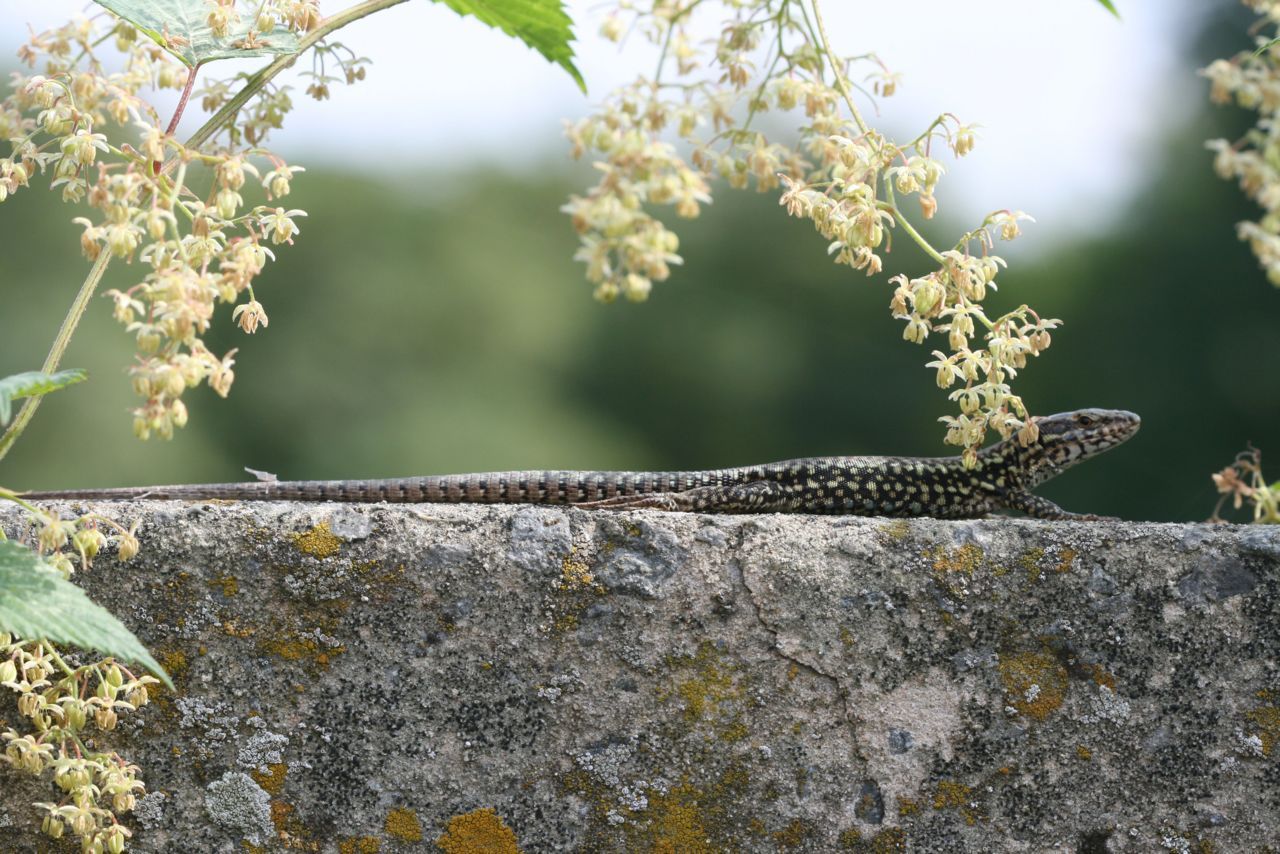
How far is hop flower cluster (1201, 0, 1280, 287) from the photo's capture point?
251cm

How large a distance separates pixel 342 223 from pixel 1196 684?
101 ft

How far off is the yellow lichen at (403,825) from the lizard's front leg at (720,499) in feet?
3.84

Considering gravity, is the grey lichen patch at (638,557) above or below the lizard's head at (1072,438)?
below

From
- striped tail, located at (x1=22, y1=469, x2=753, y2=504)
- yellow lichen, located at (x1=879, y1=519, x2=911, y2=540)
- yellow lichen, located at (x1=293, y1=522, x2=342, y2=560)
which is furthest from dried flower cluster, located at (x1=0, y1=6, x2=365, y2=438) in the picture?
yellow lichen, located at (x1=879, y1=519, x2=911, y2=540)

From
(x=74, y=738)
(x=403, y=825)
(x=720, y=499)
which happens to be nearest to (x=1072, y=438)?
(x=720, y=499)

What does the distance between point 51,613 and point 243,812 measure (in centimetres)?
71

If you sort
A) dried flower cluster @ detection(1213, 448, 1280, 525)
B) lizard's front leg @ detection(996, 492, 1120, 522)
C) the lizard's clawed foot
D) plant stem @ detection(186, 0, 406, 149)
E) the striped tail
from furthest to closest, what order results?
lizard's front leg @ detection(996, 492, 1120, 522) < the lizard's clawed foot < the striped tail < dried flower cluster @ detection(1213, 448, 1280, 525) < plant stem @ detection(186, 0, 406, 149)

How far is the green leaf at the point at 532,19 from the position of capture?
2.19 m


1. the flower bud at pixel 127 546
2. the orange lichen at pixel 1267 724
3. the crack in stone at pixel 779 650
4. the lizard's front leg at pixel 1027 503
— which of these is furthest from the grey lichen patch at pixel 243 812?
the lizard's front leg at pixel 1027 503

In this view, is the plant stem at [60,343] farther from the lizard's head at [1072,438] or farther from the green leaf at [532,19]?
the lizard's head at [1072,438]

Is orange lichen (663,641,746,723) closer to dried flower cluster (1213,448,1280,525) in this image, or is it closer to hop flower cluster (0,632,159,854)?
hop flower cluster (0,632,159,854)

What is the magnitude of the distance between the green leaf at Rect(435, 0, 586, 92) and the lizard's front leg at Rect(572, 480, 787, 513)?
136 centimetres

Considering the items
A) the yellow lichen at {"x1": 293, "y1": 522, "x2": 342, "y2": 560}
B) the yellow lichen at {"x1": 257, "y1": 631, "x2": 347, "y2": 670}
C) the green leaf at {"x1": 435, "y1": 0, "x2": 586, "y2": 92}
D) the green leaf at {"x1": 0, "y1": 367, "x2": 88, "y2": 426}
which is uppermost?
the green leaf at {"x1": 435, "y1": 0, "x2": 586, "y2": 92}

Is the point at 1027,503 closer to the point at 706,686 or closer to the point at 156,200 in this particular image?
the point at 706,686
